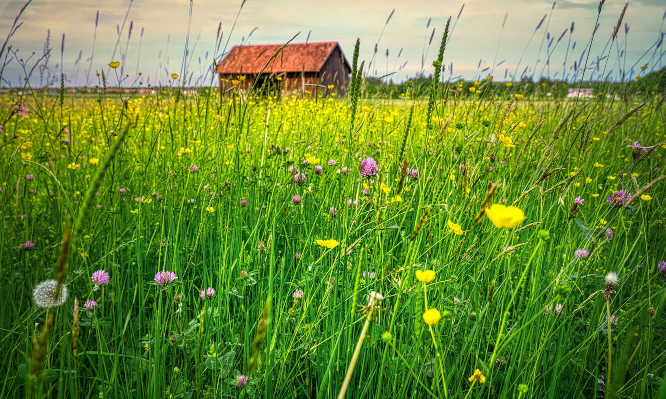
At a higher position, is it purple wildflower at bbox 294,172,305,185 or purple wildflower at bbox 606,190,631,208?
purple wildflower at bbox 606,190,631,208

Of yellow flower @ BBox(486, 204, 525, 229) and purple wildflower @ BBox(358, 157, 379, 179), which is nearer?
yellow flower @ BBox(486, 204, 525, 229)

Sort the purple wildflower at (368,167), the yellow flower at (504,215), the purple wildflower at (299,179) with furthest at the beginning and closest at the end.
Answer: the purple wildflower at (299,179) → the purple wildflower at (368,167) → the yellow flower at (504,215)

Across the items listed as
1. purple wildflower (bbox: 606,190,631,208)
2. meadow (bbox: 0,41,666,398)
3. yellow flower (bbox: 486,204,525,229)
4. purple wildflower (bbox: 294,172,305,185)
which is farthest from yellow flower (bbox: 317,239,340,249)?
purple wildflower (bbox: 606,190,631,208)

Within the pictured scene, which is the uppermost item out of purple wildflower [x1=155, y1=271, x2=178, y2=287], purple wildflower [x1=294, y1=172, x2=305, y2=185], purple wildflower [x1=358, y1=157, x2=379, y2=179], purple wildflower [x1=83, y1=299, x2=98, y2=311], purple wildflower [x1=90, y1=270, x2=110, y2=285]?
purple wildflower [x1=358, y1=157, x2=379, y2=179]

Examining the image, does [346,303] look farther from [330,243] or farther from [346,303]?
[330,243]

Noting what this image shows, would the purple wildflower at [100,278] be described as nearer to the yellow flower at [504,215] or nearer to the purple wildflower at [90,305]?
the purple wildflower at [90,305]

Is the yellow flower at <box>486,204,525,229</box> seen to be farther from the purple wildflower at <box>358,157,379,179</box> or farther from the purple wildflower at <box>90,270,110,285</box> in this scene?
the purple wildflower at <box>90,270,110,285</box>

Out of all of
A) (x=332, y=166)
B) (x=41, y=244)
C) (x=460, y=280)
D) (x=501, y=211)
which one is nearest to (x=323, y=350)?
(x=460, y=280)

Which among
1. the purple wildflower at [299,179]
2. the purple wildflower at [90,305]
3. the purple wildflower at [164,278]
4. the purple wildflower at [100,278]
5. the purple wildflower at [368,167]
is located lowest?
the purple wildflower at [90,305]

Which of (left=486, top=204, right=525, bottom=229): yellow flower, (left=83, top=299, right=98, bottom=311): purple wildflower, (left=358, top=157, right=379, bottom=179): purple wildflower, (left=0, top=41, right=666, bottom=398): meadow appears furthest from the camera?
(left=358, top=157, right=379, bottom=179): purple wildflower

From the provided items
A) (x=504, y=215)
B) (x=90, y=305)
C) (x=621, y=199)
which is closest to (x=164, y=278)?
(x=90, y=305)

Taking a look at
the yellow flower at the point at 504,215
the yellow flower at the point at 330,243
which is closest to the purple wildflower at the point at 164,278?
the yellow flower at the point at 330,243

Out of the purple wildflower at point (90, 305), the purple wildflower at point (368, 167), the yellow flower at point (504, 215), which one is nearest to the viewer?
the yellow flower at point (504, 215)

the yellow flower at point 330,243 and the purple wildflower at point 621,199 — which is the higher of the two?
the purple wildflower at point 621,199
